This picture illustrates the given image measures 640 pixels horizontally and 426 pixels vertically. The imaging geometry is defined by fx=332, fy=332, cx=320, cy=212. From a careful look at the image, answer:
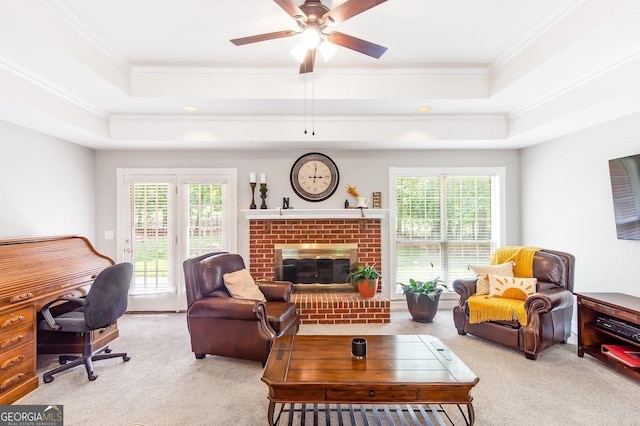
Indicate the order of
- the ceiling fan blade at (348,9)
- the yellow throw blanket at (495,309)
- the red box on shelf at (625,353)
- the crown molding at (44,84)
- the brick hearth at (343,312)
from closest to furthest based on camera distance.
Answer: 1. the ceiling fan blade at (348,9)
2. the crown molding at (44,84)
3. the red box on shelf at (625,353)
4. the yellow throw blanket at (495,309)
5. the brick hearth at (343,312)

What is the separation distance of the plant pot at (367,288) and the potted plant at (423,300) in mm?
452

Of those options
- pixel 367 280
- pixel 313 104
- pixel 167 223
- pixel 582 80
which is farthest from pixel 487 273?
pixel 167 223

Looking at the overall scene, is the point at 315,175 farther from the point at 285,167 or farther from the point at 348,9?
the point at 348,9

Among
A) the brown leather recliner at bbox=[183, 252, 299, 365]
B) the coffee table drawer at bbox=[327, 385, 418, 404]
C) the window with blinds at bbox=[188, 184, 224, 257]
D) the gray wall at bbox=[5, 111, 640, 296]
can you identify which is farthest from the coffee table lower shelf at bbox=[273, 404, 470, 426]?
the window with blinds at bbox=[188, 184, 224, 257]

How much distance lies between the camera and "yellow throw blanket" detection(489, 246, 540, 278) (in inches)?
149

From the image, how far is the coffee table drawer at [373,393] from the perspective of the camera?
1.88 meters

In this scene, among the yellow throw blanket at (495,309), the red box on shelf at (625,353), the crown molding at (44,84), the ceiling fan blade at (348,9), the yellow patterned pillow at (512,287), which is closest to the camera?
the ceiling fan blade at (348,9)

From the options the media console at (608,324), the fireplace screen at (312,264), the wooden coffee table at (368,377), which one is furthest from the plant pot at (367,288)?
the media console at (608,324)

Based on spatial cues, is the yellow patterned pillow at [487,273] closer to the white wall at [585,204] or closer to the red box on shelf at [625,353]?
the white wall at [585,204]

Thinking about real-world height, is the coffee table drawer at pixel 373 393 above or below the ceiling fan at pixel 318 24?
below

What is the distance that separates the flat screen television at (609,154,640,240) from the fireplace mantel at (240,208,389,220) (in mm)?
2417

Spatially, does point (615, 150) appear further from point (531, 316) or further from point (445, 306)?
point (445, 306)

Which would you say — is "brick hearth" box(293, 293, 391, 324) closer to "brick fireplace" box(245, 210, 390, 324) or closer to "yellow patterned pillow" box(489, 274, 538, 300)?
"brick fireplace" box(245, 210, 390, 324)

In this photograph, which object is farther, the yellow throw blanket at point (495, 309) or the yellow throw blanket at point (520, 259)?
the yellow throw blanket at point (520, 259)
